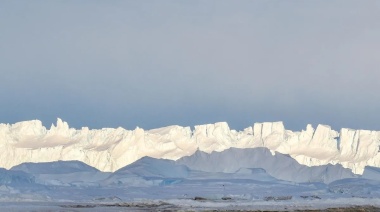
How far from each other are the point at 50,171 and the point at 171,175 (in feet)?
94.4

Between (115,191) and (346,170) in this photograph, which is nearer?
(115,191)

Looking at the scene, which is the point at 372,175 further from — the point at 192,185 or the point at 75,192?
the point at 75,192

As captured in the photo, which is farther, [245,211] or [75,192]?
[75,192]

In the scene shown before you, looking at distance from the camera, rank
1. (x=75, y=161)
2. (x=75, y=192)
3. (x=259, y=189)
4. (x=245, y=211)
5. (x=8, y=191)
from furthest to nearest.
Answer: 1. (x=75, y=161)
2. (x=259, y=189)
3. (x=75, y=192)
4. (x=8, y=191)
5. (x=245, y=211)

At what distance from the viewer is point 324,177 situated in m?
195

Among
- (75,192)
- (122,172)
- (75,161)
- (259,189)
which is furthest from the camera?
(75,161)

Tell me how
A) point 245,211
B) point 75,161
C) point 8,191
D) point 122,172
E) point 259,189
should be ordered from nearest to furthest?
point 245,211 → point 8,191 → point 259,189 → point 122,172 → point 75,161

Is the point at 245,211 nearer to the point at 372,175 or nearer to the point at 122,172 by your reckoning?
the point at 122,172

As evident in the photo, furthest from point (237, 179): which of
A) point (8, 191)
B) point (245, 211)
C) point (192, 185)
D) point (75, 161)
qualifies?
point (245, 211)

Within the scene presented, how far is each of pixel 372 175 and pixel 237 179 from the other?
3794 cm

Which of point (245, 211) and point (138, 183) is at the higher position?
point (138, 183)

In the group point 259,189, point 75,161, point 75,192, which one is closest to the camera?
point 75,192

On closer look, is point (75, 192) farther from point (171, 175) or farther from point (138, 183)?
point (171, 175)

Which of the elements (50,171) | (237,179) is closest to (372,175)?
(237,179)
